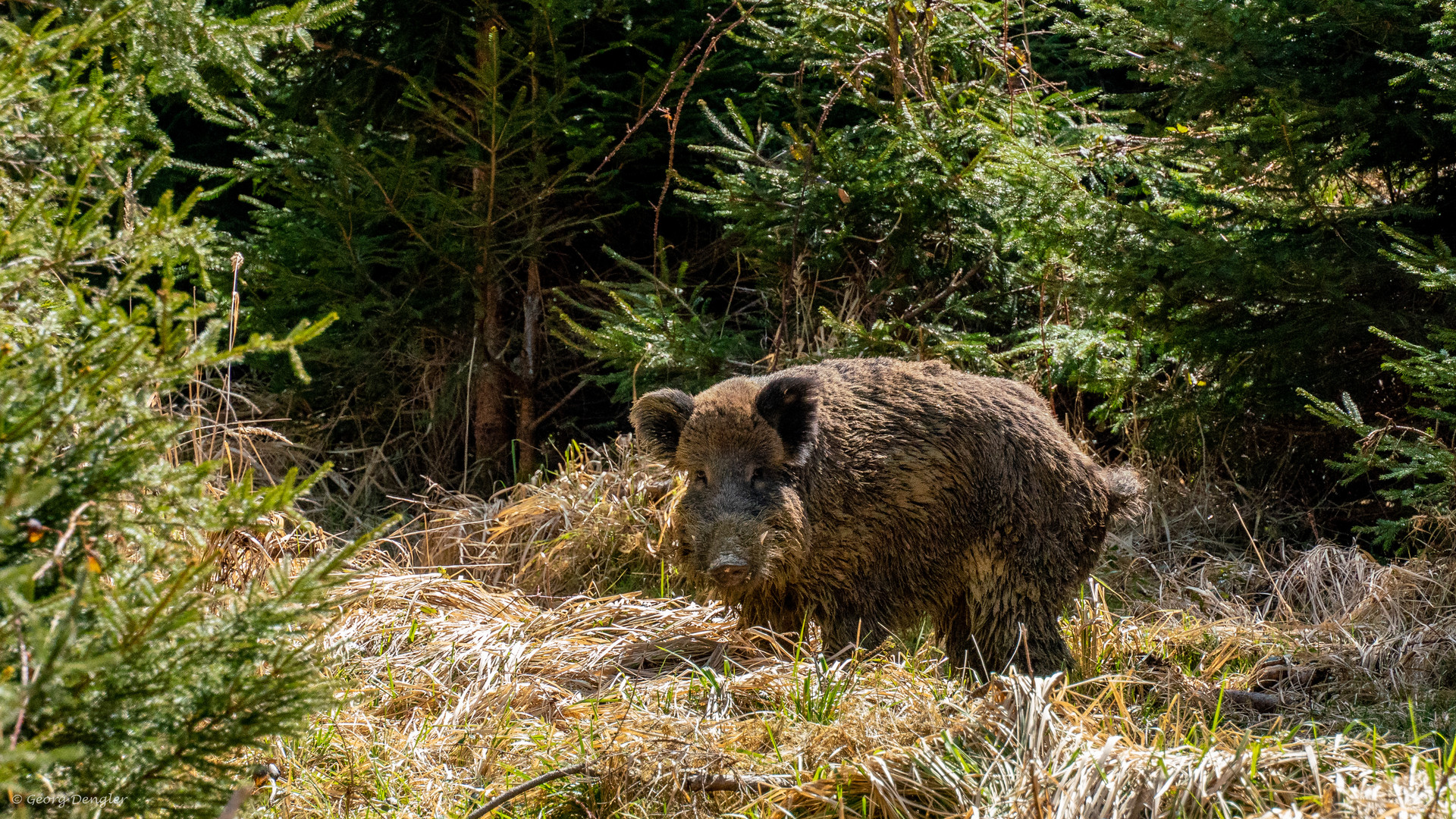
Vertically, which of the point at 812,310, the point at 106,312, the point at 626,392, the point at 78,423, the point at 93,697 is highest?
the point at 106,312

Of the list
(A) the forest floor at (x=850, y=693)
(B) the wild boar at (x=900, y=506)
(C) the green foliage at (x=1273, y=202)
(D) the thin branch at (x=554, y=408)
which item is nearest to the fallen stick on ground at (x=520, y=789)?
(A) the forest floor at (x=850, y=693)

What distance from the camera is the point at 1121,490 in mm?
4930

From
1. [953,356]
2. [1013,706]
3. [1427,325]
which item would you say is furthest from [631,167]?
[1013,706]

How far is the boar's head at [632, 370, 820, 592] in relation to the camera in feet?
14.7

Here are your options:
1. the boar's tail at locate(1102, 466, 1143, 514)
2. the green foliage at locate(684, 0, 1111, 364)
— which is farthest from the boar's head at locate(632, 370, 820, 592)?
the green foliage at locate(684, 0, 1111, 364)

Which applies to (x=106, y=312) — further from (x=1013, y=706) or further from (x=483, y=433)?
(x=483, y=433)

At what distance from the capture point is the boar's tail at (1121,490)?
4.92 metres

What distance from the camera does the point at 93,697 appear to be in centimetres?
200

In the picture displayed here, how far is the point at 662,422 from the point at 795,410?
→ 2.17ft

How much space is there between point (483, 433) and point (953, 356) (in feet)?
11.6

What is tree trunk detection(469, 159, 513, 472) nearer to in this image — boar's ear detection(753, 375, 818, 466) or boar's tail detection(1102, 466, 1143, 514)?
boar's ear detection(753, 375, 818, 466)

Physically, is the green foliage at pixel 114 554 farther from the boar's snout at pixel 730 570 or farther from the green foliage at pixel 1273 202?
the green foliage at pixel 1273 202

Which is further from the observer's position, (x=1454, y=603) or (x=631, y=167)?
(x=631, y=167)

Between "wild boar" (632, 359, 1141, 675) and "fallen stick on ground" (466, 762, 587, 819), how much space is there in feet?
4.22
